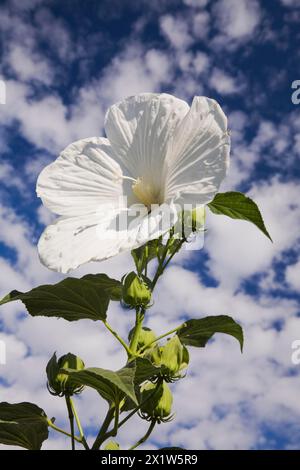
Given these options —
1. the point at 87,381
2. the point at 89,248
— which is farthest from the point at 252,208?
the point at 87,381

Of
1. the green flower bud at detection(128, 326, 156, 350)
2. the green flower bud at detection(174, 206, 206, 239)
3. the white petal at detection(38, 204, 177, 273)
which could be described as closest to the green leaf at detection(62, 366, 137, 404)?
the green flower bud at detection(128, 326, 156, 350)

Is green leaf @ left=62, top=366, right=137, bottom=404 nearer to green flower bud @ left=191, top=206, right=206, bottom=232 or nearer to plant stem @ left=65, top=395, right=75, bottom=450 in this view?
plant stem @ left=65, top=395, right=75, bottom=450

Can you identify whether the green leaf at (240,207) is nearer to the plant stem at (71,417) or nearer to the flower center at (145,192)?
the flower center at (145,192)

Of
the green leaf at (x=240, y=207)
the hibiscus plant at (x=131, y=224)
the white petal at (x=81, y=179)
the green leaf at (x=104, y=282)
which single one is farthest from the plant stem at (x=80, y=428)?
the green leaf at (x=240, y=207)

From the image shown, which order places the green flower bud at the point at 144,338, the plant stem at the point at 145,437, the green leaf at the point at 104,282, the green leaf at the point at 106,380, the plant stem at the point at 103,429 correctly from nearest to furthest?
the green leaf at the point at 106,380, the plant stem at the point at 103,429, the plant stem at the point at 145,437, the green flower bud at the point at 144,338, the green leaf at the point at 104,282

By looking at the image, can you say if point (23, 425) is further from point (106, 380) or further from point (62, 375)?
point (106, 380)
